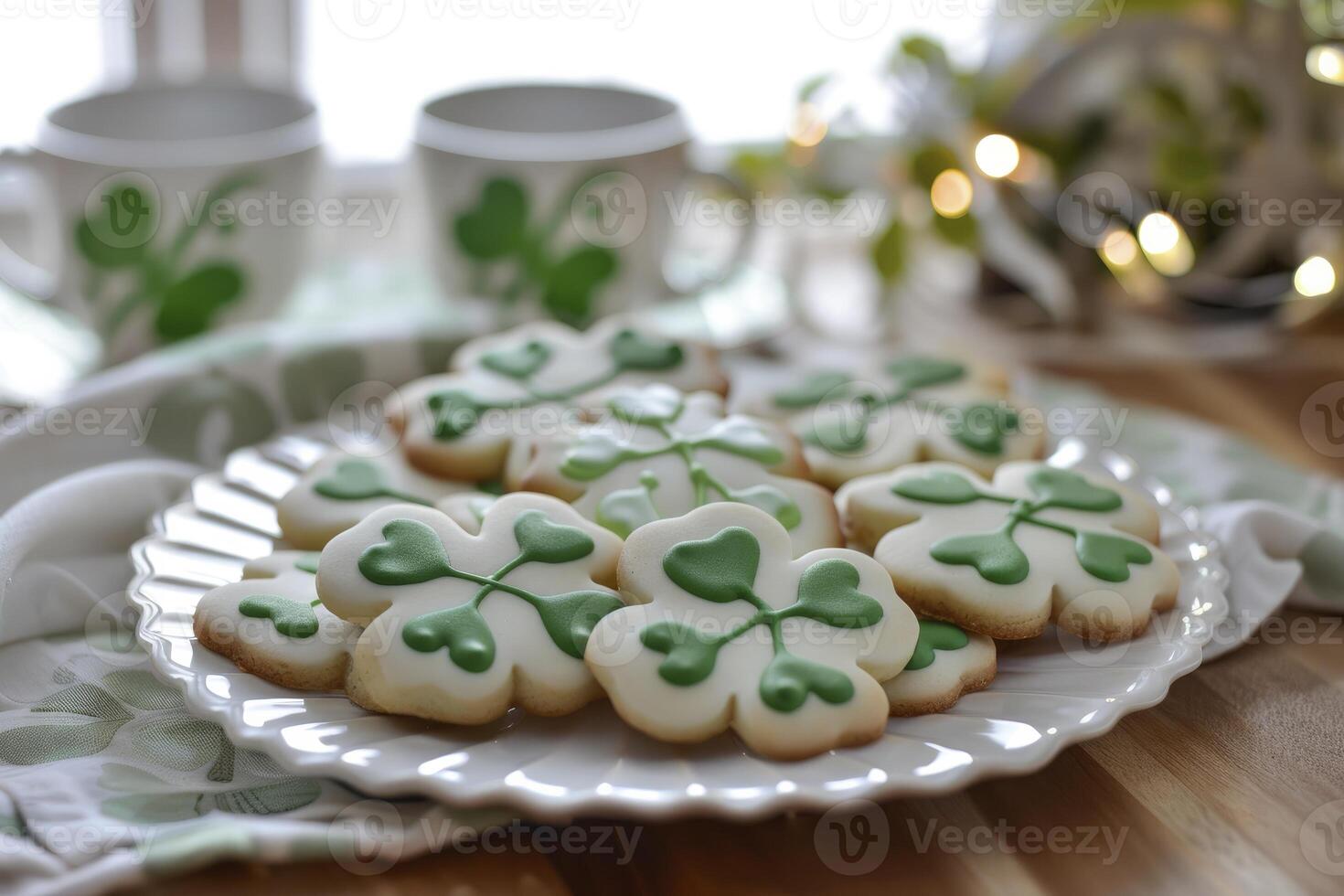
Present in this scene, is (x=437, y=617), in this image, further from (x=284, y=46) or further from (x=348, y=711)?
(x=284, y=46)

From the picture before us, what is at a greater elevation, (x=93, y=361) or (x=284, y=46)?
(x=284, y=46)

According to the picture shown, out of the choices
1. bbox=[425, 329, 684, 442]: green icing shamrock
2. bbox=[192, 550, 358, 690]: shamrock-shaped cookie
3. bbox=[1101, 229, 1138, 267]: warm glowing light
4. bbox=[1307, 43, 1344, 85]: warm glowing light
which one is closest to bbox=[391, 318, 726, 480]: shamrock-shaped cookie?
bbox=[425, 329, 684, 442]: green icing shamrock

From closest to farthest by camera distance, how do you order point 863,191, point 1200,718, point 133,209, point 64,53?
point 1200,718, point 133,209, point 863,191, point 64,53

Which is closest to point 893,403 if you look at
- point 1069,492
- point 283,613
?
point 1069,492

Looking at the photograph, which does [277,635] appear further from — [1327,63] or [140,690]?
[1327,63]

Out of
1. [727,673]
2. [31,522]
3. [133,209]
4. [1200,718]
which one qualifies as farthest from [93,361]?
[1200,718]
